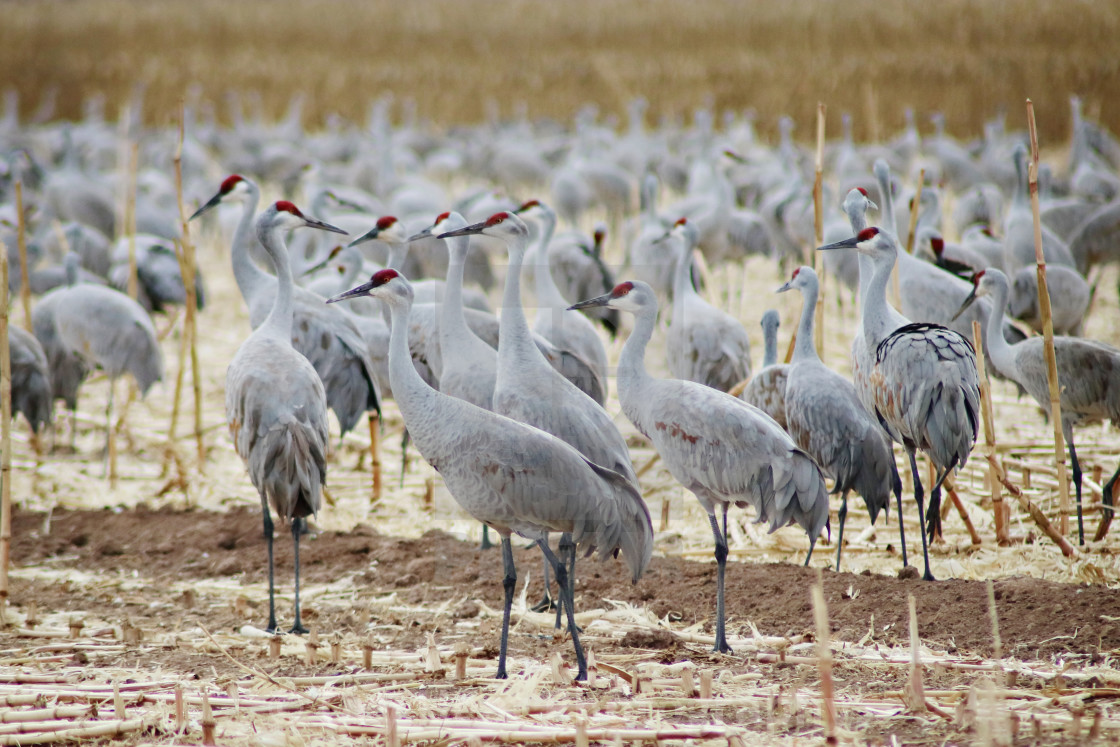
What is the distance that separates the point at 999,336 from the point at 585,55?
23821 millimetres

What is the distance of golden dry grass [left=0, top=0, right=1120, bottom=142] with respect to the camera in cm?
2261

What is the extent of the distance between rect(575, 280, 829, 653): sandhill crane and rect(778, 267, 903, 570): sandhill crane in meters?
0.53

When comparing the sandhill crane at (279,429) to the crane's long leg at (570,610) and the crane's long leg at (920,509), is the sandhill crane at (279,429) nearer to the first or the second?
the crane's long leg at (570,610)

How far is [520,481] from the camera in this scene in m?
3.81

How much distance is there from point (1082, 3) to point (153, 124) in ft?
69.1

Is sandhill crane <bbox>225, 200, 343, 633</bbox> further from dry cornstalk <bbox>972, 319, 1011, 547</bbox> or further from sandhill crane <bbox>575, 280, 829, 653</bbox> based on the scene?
dry cornstalk <bbox>972, 319, 1011, 547</bbox>

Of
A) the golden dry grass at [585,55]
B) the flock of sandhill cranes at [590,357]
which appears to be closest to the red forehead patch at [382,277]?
the flock of sandhill cranes at [590,357]

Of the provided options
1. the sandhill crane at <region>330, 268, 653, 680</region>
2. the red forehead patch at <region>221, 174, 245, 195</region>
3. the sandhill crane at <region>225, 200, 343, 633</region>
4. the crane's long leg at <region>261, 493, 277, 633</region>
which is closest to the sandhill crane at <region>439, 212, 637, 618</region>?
the sandhill crane at <region>330, 268, 653, 680</region>

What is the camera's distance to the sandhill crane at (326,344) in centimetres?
602

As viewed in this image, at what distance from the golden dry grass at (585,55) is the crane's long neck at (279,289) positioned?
706 inches

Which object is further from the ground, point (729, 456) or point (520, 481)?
point (729, 456)

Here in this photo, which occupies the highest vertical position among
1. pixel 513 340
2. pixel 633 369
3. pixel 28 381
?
pixel 28 381

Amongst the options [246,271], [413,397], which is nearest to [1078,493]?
[413,397]

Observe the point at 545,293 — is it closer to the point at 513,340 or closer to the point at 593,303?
the point at 593,303
